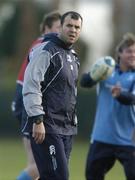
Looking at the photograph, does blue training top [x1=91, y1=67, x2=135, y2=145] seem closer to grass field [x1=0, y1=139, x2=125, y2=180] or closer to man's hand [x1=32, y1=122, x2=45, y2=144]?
man's hand [x1=32, y1=122, x2=45, y2=144]

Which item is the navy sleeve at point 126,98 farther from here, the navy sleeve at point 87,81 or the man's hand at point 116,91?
the navy sleeve at point 87,81

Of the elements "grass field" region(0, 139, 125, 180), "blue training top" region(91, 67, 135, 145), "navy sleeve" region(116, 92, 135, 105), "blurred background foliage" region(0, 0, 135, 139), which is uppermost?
"navy sleeve" region(116, 92, 135, 105)

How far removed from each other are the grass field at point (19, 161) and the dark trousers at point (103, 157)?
4079 mm

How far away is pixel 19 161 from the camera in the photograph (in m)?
21.4

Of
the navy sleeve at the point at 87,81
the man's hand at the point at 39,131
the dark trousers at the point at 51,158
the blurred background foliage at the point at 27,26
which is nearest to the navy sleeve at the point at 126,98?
the navy sleeve at the point at 87,81

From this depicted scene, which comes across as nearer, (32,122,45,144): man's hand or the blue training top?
(32,122,45,144): man's hand

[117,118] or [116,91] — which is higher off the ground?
[116,91]

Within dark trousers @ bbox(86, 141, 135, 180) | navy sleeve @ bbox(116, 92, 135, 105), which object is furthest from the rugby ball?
dark trousers @ bbox(86, 141, 135, 180)

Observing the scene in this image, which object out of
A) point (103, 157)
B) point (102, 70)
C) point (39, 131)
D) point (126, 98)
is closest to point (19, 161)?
point (103, 157)

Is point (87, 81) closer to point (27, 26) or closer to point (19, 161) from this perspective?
point (19, 161)

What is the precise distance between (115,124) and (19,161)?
9.70 m

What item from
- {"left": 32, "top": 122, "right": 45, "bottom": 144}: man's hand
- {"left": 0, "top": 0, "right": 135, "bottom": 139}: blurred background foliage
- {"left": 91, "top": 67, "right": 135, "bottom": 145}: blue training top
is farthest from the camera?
{"left": 0, "top": 0, "right": 135, "bottom": 139}: blurred background foliage

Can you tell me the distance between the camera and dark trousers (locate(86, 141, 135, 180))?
11.8 m

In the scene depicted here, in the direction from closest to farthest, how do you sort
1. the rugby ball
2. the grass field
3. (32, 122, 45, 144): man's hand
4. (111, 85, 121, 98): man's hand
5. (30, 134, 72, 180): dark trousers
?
(32, 122, 45, 144): man's hand, (30, 134, 72, 180): dark trousers, (111, 85, 121, 98): man's hand, the rugby ball, the grass field
